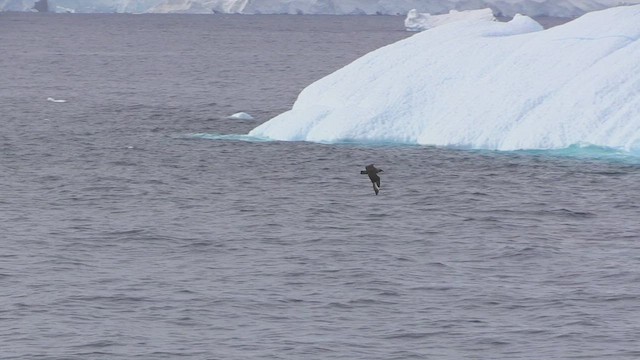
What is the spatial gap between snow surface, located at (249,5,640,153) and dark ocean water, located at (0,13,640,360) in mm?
849

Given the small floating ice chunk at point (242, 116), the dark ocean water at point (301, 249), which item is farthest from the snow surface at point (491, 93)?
the small floating ice chunk at point (242, 116)

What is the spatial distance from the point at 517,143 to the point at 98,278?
2020 centimetres

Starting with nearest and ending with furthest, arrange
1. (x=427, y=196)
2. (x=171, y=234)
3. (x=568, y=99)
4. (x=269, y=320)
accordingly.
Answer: (x=269, y=320) → (x=171, y=234) → (x=427, y=196) → (x=568, y=99)

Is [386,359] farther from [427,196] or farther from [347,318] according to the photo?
[427,196]

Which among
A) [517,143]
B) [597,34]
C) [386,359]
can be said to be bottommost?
[386,359]

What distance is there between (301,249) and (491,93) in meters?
16.7

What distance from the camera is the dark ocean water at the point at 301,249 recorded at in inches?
1014

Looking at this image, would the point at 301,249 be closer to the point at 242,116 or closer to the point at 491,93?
the point at 491,93

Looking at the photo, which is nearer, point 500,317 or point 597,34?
point 500,317

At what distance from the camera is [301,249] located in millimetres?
33281

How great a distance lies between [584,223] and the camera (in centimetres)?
3603

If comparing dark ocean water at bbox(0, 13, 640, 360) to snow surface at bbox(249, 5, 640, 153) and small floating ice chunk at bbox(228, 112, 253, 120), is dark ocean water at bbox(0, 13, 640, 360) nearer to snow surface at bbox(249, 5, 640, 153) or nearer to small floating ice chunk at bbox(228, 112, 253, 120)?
snow surface at bbox(249, 5, 640, 153)

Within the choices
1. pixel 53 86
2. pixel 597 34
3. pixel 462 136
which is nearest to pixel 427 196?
pixel 462 136

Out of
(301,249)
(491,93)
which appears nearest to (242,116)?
(491,93)
